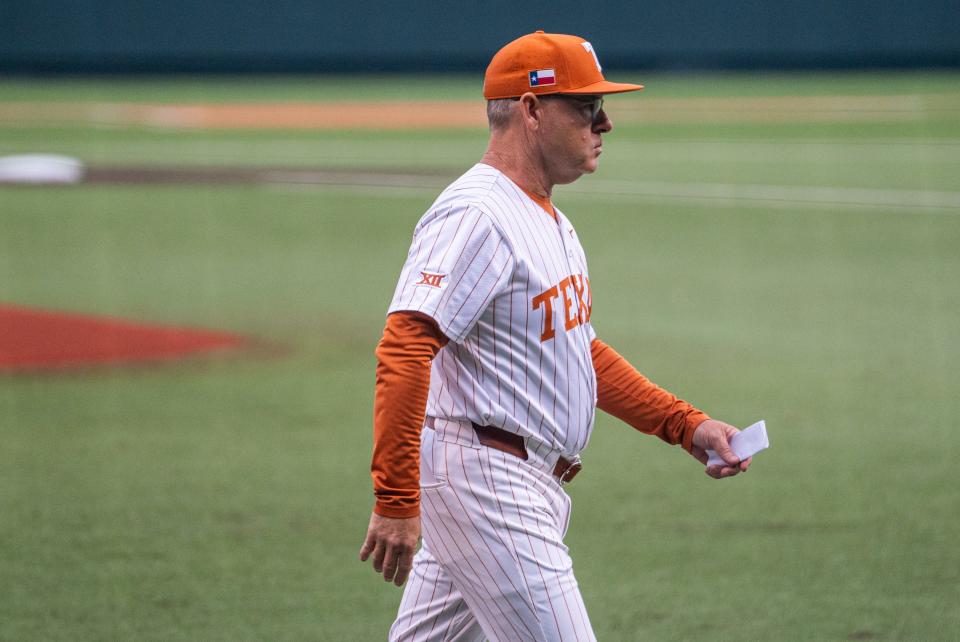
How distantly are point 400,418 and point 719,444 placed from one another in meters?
1.05

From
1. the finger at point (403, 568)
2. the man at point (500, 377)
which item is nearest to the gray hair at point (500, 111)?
the man at point (500, 377)

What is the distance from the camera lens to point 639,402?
12.2 feet

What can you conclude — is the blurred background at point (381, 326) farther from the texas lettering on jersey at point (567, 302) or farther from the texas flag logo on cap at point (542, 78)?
the texas flag logo on cap at point (542, 78)

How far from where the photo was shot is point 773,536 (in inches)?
235

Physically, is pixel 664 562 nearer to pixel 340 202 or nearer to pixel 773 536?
pixel 773 536

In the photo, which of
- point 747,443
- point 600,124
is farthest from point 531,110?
point 747,443

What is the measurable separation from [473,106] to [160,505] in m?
27.5

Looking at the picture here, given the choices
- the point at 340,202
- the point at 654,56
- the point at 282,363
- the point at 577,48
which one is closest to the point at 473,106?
the point at 654,56

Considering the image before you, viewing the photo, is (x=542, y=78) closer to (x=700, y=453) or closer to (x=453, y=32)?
(x=700, y=453)

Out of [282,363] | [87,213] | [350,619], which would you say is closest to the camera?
[350,619]

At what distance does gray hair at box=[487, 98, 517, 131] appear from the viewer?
128 inches

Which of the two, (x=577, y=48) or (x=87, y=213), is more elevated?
(x=577, y=48)

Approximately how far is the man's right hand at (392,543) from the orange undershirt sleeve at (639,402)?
94 cm

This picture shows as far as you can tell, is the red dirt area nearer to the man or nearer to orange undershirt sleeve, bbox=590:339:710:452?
orange undershirt sleeve, bbox=590:339:710:452
